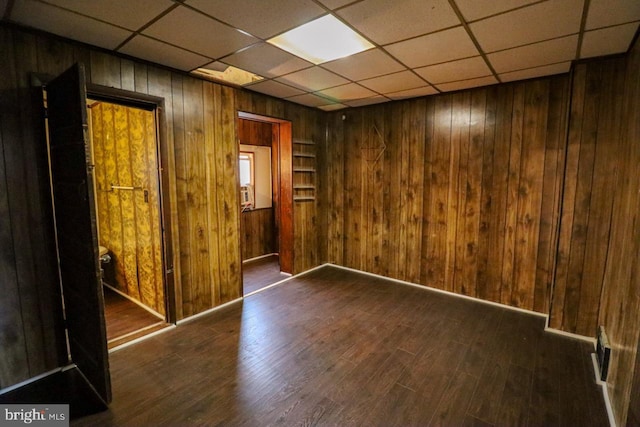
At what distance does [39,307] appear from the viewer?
7.27 feet

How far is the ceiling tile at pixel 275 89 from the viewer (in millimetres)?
3318

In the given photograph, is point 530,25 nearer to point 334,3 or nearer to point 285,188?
point 334,3

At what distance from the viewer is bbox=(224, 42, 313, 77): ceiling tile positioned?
7.87ft

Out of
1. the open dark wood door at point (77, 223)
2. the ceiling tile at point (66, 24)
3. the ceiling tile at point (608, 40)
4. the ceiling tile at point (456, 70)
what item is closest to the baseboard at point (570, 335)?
the ceiling tile at point (608, 40)

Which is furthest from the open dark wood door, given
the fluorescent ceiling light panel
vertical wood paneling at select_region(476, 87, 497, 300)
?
vertical wood paneling at select_region(476, 87, 497, 300)

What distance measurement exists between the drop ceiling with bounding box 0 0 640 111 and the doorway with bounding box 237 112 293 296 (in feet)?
5.88

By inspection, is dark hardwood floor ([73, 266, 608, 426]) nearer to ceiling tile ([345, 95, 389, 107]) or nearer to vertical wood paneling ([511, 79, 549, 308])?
vertical wood paneling ([511, 79, 549, 308])

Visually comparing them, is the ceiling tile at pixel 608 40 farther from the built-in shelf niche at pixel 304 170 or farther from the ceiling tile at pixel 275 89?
the built-in shelf niche at pixel 304 170

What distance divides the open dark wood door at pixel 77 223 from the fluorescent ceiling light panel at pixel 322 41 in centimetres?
138

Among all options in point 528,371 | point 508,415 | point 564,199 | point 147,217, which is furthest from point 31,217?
point 564,199

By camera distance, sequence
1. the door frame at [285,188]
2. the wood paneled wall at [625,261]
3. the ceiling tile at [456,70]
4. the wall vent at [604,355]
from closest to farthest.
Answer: the wood paneled wall at [625,261] < the wall vent at [604,355] < the ceiling tile at [456,70] < the door frame at [285,188]

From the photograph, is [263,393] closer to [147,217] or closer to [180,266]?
[180,266]

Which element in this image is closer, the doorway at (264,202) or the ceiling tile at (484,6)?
the ceiling tile at (484,6)

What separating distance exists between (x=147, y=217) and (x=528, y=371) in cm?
372
